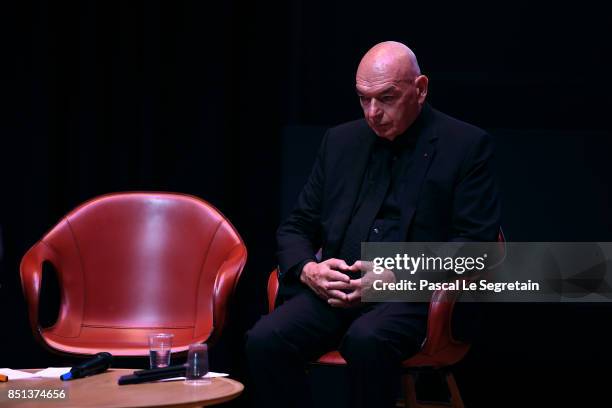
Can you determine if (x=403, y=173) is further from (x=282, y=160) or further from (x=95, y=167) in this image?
(x=95, y=167)

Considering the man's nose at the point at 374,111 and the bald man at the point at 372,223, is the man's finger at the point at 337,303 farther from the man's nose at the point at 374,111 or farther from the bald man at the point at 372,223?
the man's nose at the point at 374,111

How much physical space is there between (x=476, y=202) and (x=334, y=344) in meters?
0.66

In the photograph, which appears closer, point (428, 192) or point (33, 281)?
point (428, 192)

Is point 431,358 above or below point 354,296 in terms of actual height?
below

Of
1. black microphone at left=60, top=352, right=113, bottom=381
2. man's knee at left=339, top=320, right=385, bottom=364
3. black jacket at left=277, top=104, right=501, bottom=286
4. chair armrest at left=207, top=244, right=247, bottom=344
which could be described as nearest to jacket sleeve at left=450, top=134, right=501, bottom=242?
black jacket at left=277, top=104, right=501, bottom=286

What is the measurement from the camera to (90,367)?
2570 mm

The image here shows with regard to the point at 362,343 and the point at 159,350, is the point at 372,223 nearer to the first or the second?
the point at 362,343

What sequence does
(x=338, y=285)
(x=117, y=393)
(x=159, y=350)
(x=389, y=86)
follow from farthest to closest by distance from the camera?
(x=389, y=86) < (x=338, y=285) < (x=159, y=350) < (x=117, y=393)

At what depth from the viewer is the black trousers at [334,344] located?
8.82 feet

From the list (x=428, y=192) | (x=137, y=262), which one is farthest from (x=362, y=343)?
(x=137, y=262)

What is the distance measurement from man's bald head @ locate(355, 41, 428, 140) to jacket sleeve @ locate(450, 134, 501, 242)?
10.6 inches

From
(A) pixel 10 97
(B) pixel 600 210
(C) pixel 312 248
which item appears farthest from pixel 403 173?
(A) pixel 10 97

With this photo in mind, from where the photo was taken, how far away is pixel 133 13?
3926mm

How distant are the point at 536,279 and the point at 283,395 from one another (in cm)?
138
